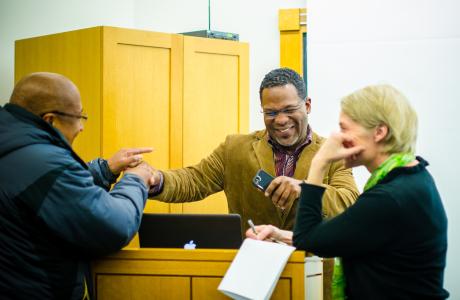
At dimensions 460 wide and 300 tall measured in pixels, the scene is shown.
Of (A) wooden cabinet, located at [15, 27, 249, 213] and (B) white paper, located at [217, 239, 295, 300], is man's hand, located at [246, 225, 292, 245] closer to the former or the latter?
(B) white paper, located at [217, 239, 295, 300]

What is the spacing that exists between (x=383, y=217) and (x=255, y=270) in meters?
0.39

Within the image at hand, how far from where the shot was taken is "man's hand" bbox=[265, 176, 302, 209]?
220 cm

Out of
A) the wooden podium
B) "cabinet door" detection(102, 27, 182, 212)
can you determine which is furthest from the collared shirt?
"cabinet door" detection(102, 27, 182, 212)

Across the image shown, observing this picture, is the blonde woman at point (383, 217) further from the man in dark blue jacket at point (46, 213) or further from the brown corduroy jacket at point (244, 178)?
the brown corduroy jacket at point (244, 178)

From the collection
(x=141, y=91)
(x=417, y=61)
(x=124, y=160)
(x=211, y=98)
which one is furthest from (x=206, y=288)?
(x=417, y=61)

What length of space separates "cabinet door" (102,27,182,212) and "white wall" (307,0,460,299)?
2.97 feet

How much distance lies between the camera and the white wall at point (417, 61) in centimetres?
365

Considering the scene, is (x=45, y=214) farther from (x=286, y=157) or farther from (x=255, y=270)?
(x=286, y=157)

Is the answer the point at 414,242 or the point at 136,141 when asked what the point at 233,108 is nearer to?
the point at 136,141

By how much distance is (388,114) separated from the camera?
5.09 feet

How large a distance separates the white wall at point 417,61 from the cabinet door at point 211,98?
1.73 feet

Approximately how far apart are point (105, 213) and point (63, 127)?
0.33m

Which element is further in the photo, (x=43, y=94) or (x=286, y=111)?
(x=286, y=111)

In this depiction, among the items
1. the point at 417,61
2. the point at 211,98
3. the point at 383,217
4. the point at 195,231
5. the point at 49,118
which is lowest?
the point at 195,231
